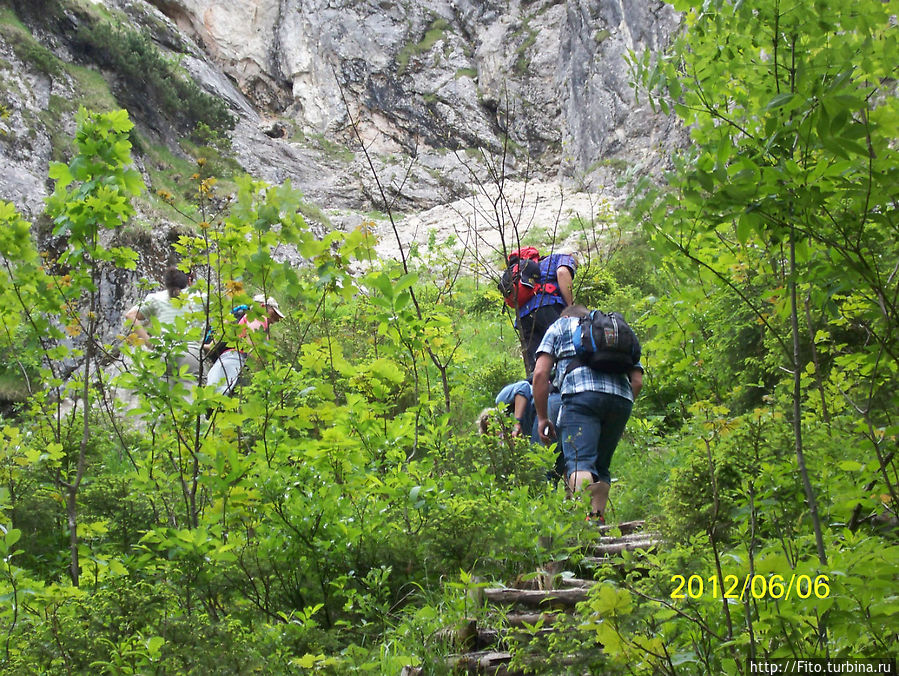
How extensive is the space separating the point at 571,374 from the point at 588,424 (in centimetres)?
29

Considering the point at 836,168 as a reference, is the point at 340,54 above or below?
above

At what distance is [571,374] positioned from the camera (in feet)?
12.7

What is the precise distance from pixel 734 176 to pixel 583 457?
7.73 feet

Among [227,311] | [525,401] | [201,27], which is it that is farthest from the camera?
[201,27]

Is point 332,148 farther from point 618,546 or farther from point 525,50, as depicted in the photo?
point 618,546

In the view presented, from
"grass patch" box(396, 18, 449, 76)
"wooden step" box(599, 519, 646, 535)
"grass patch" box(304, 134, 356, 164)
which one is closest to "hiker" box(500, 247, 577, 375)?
"wooden step" box(599, 519, 646, 535)

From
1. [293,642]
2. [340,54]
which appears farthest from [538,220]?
[293,642]

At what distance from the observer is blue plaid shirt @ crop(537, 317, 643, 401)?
378 centimetres

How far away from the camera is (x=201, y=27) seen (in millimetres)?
35062

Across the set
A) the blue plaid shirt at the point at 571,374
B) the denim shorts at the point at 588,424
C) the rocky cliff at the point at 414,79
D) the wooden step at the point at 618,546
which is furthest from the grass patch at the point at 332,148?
the wooden step at the point at 618,546

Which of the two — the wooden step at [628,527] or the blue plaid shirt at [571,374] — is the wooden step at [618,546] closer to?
the wooden step at [628,527]

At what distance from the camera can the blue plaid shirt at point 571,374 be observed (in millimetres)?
3781

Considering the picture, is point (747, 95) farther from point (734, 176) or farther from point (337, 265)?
point (337, 265)
